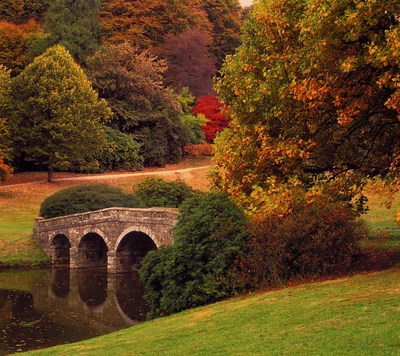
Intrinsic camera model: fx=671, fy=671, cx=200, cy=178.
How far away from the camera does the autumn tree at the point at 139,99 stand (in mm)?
63000

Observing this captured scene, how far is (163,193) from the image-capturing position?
4378 centimetres

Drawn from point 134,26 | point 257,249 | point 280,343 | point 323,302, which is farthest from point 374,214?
point 134,26

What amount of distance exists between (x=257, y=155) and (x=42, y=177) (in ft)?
136

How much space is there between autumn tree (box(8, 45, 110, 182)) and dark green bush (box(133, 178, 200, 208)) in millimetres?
12042

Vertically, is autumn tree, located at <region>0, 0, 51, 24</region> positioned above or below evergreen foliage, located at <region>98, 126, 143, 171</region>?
above

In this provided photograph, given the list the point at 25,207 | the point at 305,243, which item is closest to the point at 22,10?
the point at 25,207

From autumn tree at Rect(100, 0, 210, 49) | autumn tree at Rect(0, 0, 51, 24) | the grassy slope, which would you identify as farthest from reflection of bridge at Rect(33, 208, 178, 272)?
autumn tree at Rect(0, 0, 51, 24)

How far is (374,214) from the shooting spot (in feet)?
126

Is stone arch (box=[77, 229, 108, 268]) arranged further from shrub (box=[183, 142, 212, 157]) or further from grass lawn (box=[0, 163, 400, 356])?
shrub (box=[183, 142, 212, 157])

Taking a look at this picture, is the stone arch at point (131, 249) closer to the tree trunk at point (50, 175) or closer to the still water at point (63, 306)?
the still water at point (63, 306)

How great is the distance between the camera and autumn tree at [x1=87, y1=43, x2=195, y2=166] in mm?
63000

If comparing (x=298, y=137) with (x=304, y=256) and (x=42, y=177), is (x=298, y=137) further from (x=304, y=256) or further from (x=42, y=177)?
(x=42, y=177)

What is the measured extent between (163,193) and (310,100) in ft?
85.8

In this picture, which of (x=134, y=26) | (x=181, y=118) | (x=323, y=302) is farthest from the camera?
(x=134, y=26)
